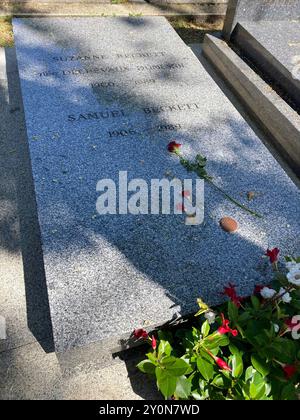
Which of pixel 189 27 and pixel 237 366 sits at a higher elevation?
pixel 189 27

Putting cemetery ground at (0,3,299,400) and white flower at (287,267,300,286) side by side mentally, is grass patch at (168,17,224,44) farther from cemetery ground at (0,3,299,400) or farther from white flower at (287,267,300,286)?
white flower at (287,267,300,286)

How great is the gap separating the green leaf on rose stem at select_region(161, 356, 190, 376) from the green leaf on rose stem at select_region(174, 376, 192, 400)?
2.1 inches

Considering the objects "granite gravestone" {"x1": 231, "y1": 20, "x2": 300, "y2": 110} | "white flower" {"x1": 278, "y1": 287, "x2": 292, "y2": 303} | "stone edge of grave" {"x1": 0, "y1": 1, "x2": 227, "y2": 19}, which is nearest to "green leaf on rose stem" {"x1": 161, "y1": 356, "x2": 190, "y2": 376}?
"white flower" {"x1": 278, "y1": 287, "x2": 292, "y2": 303}

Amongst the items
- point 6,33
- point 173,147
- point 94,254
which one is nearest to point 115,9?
point 6,33

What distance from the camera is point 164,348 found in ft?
6.10

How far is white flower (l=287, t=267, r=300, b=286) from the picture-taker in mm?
1698

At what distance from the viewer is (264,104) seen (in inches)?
143

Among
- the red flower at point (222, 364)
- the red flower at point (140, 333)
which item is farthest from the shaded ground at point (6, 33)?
the red flower at point (222, 364)

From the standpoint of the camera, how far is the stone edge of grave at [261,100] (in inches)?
132

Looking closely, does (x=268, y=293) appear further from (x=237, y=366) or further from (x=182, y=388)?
(x=182, y=388)

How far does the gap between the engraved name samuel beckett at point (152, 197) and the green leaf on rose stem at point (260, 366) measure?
37.4 inches

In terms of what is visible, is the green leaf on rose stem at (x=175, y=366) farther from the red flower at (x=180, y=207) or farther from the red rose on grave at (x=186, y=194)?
the red rose on grave at (x=186, y=194)

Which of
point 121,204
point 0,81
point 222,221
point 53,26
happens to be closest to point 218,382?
point 222,221

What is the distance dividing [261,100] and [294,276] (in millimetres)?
2392
